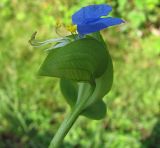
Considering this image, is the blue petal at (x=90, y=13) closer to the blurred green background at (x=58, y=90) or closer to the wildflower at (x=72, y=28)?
the wildflower at (x=72, y=28)

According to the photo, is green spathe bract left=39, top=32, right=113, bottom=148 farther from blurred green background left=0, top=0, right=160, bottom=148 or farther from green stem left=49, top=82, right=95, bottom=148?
blurred green background left=0, top=0, right=160, bottom=148

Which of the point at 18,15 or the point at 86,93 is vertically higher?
the point at 86,93

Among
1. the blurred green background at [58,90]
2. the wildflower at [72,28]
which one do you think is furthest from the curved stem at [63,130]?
the blurred green background at [58,90]

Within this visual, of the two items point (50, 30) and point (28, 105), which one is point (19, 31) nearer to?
point (50, 30)

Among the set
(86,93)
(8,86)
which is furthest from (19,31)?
(86,93)

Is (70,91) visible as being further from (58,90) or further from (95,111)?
(58,90)

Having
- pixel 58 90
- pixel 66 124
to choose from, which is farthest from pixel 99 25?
pixel 58 90

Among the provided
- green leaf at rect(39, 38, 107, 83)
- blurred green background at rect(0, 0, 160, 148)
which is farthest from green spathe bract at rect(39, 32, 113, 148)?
blurred green background at rect(0, 0, 160, 148)

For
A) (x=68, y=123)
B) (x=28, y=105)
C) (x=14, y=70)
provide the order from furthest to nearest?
(x=14, y=70), (x=28, y=105), (x=68, y=123)
